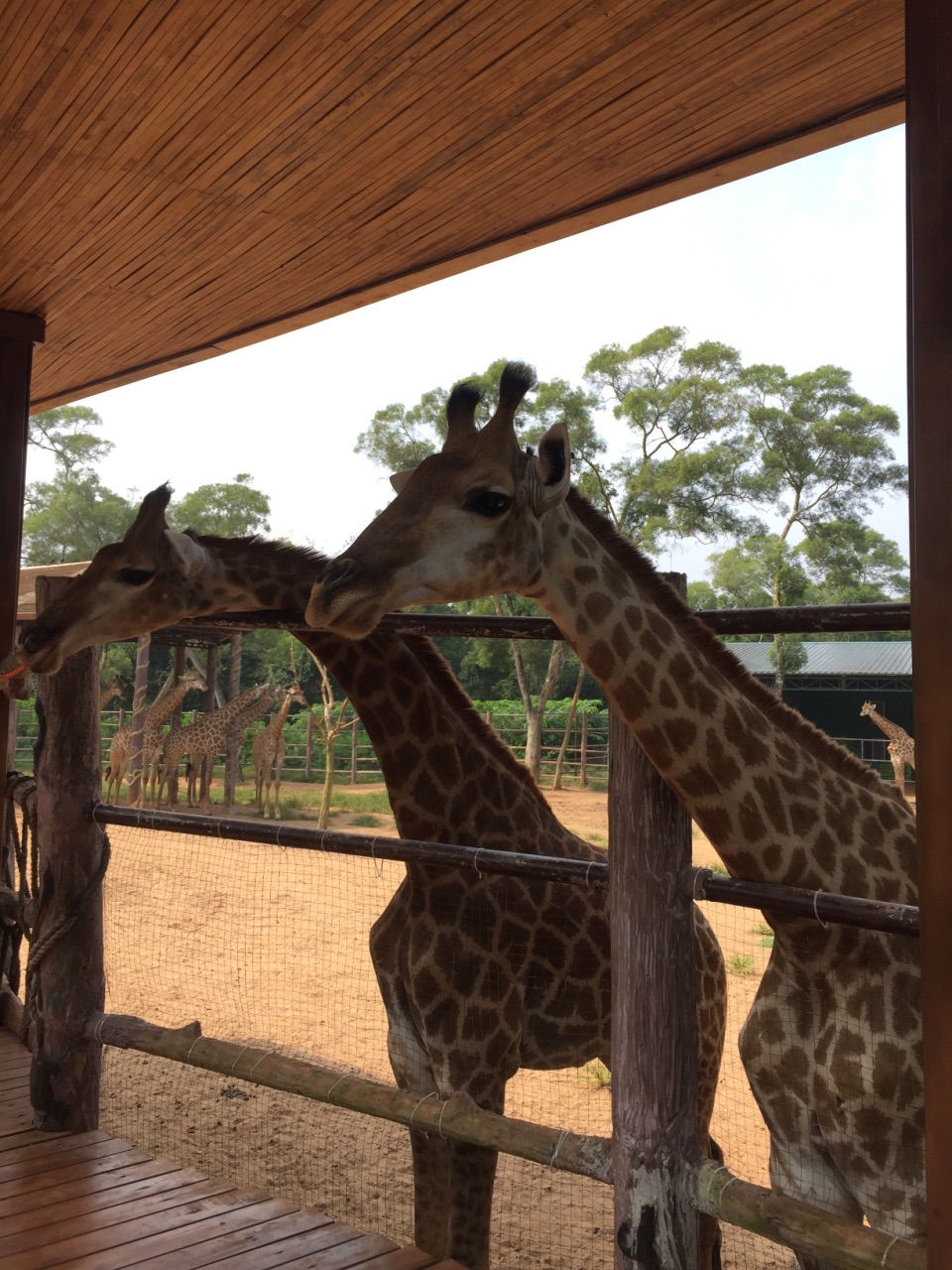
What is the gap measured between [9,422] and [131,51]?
6.88 feet

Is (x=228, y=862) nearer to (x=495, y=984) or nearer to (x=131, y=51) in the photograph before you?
(x=495, y=984)

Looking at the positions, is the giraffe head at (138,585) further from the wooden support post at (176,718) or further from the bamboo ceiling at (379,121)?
the wooden support post at (176,718)

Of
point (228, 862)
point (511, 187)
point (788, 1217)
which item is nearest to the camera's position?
point (788, 1217)

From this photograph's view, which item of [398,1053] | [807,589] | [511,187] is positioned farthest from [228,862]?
[807,589]

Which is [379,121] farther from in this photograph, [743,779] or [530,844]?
[530,844]

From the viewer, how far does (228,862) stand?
37.5ft

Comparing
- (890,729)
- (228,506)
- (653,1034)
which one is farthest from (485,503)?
(228,506)

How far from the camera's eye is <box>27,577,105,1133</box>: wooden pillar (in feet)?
9.73

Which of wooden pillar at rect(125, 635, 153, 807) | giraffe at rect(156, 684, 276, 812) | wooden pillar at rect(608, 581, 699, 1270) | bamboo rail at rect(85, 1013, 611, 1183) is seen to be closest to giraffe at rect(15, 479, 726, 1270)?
bamboo rail at rect(85, 1013, 611, 1183)

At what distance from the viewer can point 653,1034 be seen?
197cm

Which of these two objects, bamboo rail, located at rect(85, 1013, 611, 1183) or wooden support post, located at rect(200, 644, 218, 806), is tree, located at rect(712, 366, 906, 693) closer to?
wooden support post, located at rect(200, 644, 218, 806)

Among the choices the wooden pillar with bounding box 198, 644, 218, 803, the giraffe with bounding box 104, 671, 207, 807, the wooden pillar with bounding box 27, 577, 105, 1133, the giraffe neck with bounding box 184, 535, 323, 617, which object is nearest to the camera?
the wooden pillar with bounding box 27, 577, 105, 1133

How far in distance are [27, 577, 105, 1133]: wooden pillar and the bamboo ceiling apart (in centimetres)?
146

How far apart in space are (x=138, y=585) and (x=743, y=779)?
199 cm
